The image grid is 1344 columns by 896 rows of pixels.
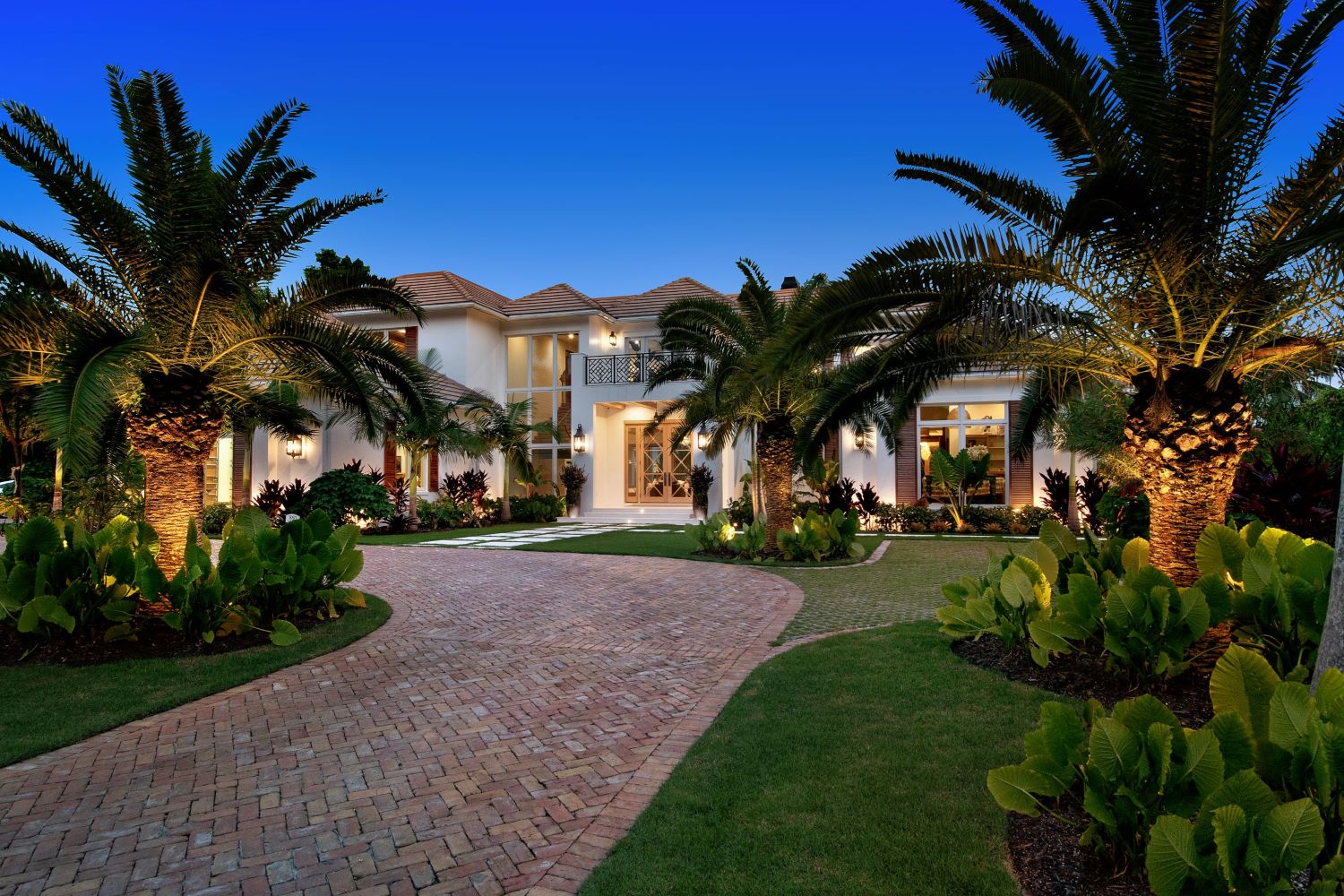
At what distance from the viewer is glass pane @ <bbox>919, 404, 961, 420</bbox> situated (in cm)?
2081

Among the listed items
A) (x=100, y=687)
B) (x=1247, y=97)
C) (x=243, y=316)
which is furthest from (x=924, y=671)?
(x=243, y=316)

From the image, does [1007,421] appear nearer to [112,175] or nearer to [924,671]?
[924,671]

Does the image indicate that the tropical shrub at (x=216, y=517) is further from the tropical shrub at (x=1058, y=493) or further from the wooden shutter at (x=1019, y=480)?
the wooden shutter at (x=1019, y=480)

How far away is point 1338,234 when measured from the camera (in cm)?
390

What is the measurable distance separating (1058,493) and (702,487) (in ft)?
31.6

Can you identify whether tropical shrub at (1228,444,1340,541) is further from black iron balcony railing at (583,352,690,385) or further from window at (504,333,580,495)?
window at (504,333,580,495)

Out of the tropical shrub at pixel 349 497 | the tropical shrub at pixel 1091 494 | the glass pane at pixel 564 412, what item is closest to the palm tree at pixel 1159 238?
the tropical shrub at pixel 1091 494

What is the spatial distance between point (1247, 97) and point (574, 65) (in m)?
12.3

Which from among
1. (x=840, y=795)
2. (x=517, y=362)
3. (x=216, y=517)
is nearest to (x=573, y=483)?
(x=517, y=362)

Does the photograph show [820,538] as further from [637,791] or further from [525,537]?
[637,791]

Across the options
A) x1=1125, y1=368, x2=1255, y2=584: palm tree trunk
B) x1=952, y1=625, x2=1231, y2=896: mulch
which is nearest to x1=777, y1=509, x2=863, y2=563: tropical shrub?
x1=952, y1=625, x2=1231, y2=896: mulch

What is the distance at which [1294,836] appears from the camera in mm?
1961

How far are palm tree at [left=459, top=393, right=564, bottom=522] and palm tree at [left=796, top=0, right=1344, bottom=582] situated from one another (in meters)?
15.7

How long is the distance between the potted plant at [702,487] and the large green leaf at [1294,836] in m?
19.7
